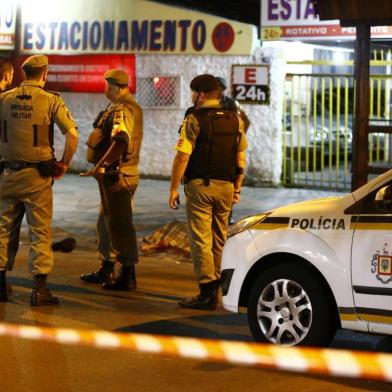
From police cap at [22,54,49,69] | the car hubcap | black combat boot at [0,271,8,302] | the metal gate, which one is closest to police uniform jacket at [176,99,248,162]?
police cap at [22,54,49,69]

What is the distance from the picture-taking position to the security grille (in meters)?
17.2

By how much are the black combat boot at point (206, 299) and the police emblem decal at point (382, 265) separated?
2181mm

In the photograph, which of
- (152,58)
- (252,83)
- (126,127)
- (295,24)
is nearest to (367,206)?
(126,127)

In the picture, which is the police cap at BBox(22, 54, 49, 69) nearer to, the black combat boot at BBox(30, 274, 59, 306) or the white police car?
the black combat boot at BBox(30, 274, 59, 306)

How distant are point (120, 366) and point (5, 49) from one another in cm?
1340

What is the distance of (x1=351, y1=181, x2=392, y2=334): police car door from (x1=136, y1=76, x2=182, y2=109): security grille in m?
10.9

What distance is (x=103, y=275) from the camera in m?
9.28

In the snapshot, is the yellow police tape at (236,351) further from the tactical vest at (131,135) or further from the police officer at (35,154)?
the tactical vest at (131,135)

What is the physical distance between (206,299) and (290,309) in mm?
1640

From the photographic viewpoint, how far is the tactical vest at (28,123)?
8.10 m

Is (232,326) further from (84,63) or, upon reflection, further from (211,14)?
(84,63)

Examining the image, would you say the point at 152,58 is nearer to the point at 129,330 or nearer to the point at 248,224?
the point at 129,330

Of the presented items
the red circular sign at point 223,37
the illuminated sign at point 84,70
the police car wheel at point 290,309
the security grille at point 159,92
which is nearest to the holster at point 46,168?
the police car wheel at point 290,309

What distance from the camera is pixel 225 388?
6031mm
